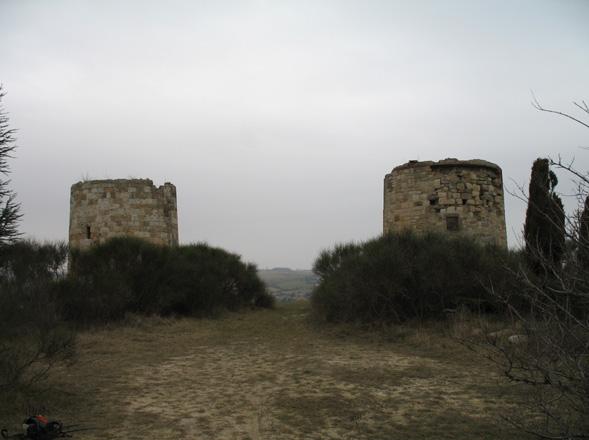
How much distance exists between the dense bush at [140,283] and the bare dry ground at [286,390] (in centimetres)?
198

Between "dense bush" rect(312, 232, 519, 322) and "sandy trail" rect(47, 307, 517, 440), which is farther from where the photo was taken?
"dense bush" rect(312, 232, 519, 322)

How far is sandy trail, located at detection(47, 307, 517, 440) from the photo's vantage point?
16.7 feet

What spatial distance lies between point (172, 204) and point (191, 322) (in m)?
5.24

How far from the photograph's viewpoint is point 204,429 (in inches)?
201

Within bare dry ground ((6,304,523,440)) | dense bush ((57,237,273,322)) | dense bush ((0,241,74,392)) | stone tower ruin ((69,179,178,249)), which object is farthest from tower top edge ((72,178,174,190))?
dense bush ((0,241,74,392))

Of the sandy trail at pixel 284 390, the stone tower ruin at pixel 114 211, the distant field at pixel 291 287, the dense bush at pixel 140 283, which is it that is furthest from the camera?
the distant field at pixel 291 287

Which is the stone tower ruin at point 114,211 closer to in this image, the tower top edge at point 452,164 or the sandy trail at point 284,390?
the sandy trail at point 284,390

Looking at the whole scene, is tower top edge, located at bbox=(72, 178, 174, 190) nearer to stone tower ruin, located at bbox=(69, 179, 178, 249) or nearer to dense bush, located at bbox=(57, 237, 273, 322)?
stone tower ruin, located at bbox=(69, 179, 178, 249)

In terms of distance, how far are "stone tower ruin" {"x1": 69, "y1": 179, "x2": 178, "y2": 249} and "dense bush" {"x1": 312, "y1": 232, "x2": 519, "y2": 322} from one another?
7.66 metres

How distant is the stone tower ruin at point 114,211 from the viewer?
56.2ft

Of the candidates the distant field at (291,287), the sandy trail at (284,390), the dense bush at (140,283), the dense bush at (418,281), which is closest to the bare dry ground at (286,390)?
the sandy trail at (284,390)

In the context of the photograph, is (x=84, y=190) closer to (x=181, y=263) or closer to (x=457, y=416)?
(x=181, y=263)

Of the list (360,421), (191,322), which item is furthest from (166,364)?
(191,322)

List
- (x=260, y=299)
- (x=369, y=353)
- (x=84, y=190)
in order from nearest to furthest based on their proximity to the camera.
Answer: (x=369, y=353) < (x=84, y=190) < (x=260, y=299)
